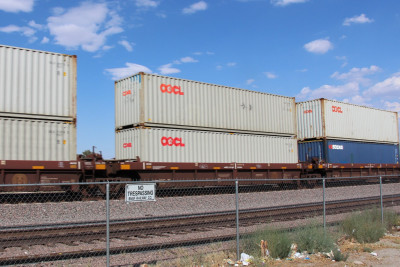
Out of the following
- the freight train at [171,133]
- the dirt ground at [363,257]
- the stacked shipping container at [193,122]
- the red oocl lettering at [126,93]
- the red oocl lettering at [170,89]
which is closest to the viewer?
the dirt ground at [363,257]

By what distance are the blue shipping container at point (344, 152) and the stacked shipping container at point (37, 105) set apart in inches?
618

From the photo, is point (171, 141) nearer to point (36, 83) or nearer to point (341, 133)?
point (36, 83)

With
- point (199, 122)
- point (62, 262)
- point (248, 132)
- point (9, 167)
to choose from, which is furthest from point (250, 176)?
point (62, 262)

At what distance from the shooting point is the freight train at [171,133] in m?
12.8

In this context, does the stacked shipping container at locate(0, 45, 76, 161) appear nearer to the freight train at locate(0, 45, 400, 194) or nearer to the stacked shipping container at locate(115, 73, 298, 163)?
the freight train at locate(0, 45, 400, 194)

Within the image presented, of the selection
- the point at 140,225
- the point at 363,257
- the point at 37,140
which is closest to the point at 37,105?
the point at 37,140

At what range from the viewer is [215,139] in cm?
1802

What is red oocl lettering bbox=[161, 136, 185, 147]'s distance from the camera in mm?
16297

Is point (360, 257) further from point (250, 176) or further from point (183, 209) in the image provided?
point (250, 176)

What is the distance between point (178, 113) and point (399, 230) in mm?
10201

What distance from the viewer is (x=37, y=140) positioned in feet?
42.7

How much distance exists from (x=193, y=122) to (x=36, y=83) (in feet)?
23.2

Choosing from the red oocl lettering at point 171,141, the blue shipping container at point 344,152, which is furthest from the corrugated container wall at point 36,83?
the blue shipping container at point 344,152

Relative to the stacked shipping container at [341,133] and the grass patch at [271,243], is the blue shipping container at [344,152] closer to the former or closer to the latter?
the stacked shipping container at [341,133]
